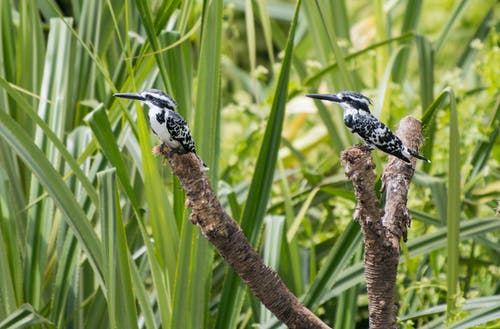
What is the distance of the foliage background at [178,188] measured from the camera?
5.62ft

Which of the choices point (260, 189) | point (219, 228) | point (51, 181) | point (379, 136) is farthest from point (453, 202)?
point (51, 181)

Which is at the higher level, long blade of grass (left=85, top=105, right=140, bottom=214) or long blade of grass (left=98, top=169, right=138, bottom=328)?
long blade of grass (left=85, top=105, right=140, bottom=214)

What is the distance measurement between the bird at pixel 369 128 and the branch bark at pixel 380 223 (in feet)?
0.19

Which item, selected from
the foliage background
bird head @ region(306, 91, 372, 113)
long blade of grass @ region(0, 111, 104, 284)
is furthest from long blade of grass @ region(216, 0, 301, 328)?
long blade of grass @ region(0, 111, 104, 284)

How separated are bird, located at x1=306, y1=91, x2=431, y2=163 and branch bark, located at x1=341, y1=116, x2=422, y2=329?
0.06m

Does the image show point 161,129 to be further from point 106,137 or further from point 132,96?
point 106,137

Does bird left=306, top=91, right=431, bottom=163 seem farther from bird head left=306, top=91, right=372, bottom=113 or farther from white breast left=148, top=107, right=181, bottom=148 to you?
white breast left=148, top=107, right=181, bottom=148

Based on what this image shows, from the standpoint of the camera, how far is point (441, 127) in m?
2.66

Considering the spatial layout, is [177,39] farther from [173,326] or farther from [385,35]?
[385,35]

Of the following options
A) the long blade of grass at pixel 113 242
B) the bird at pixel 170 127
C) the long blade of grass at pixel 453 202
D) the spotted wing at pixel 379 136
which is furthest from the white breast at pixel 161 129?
the long blade of grass at pixel 453 202

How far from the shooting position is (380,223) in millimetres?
1425

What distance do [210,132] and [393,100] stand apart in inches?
40.2

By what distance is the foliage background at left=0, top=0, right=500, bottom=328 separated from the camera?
5.62 feet

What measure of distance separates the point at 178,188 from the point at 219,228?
0.41m
